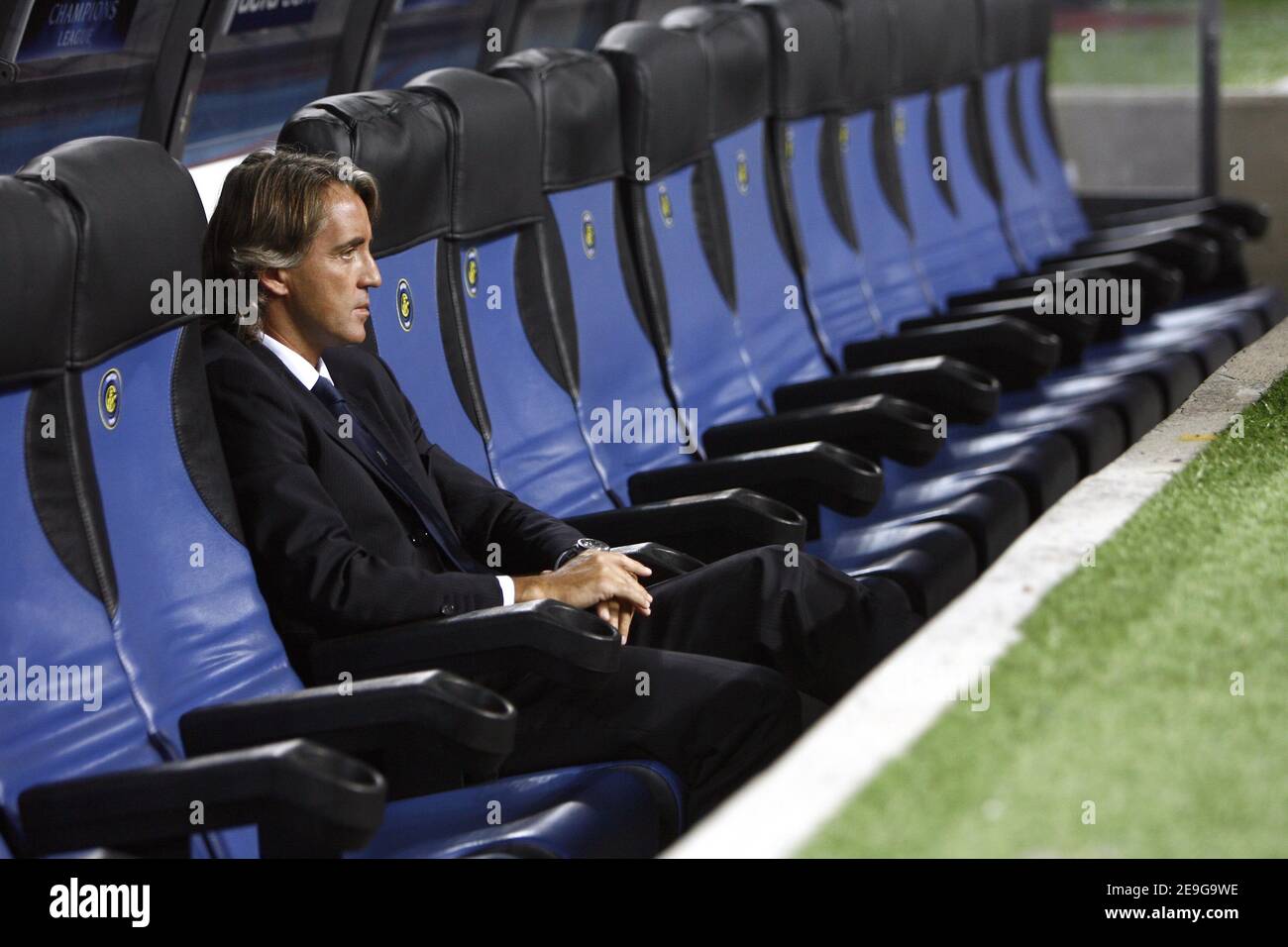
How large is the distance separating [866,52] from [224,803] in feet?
11.2

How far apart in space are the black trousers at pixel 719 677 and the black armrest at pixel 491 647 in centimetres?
14

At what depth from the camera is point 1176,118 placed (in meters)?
6.82

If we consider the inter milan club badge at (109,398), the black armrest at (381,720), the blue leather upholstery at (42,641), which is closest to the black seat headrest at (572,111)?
the inter milan club badge at (109,398)

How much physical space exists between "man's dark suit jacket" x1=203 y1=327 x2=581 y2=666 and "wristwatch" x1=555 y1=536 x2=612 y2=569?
0.20 meters

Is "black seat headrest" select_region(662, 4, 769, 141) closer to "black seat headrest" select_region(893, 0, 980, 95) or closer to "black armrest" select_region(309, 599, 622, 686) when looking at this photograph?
"black seat headrest" select_region(893, 0, 980, 95)

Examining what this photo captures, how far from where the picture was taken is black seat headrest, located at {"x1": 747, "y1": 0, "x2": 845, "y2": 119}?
4.29 m

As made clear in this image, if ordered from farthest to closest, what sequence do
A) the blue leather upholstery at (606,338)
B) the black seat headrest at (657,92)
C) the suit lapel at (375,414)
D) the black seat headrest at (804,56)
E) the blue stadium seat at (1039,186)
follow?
the blue stadium seat at (1039,186), the black seat headrest at (804,56), the black seat headrest at (657,92), the blue leather upholstery at (606,338), the suit lapel at (375,414)

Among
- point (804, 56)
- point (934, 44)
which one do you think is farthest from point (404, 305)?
point (934, 44)

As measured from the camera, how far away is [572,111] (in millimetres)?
3396

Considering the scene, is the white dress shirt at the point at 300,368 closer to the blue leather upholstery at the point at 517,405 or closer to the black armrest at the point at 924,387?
the blue leather upholstery at the point at 517,405

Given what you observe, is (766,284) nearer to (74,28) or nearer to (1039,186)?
(74,28)

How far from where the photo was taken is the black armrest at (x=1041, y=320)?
171 inches
